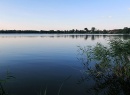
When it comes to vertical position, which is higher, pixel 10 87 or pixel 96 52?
pixel 96 52

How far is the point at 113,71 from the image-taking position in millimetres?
12820

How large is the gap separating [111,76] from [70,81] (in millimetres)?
3501

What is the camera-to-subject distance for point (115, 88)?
441 inches

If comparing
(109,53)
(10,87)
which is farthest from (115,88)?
(10,87)

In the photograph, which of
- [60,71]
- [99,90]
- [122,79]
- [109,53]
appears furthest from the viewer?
[60,71]

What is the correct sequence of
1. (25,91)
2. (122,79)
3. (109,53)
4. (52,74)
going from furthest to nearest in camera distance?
(52,74) → (109,53) → (122,79) → (25,91)

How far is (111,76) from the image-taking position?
43.0ft

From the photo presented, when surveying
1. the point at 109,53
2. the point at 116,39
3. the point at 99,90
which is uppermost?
the point at 116,39

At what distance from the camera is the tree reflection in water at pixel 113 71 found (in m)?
11.0

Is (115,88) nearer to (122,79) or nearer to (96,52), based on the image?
(122,79)

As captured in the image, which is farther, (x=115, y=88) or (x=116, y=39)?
(x=116, y=39)

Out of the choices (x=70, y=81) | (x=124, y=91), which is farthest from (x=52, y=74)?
(x=124, y=91)

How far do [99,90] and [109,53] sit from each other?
344 centimetres

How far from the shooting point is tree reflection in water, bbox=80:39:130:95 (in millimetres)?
10977
